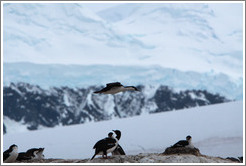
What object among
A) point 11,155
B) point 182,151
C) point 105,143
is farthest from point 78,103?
point 105,143

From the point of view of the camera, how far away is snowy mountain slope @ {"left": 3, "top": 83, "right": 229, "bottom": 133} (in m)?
148

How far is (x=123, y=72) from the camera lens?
3772 inches

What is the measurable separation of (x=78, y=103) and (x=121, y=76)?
6459 centimetres

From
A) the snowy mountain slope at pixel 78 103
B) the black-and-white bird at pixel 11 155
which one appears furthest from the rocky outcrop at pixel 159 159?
the snowy mountain slope at pixel 78 103

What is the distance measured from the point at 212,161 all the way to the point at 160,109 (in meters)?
140

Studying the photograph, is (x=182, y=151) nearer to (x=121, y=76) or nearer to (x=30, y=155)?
(x=30, y=155)

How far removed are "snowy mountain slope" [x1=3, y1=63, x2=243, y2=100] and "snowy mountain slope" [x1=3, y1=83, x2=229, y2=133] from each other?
5028cm

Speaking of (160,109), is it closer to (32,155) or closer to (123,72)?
(123,72)

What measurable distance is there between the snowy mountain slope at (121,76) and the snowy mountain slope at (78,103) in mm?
50275

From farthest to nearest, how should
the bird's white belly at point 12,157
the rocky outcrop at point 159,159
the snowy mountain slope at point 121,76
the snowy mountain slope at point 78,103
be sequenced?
1. the snowy mountain slope at point 78,103
2. the snowy mountain slope at point 121,76
3. the bird's white belly at point 12,157
4. the rocky outcrop at point 159,159

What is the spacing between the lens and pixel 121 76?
91.9 metres

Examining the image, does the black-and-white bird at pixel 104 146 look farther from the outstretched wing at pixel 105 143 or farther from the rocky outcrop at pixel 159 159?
the rocky outcrop at pixel 159 159

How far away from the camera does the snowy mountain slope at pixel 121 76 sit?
Result: 85.5 metres

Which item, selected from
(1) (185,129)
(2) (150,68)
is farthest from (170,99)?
(1) (185,129)
